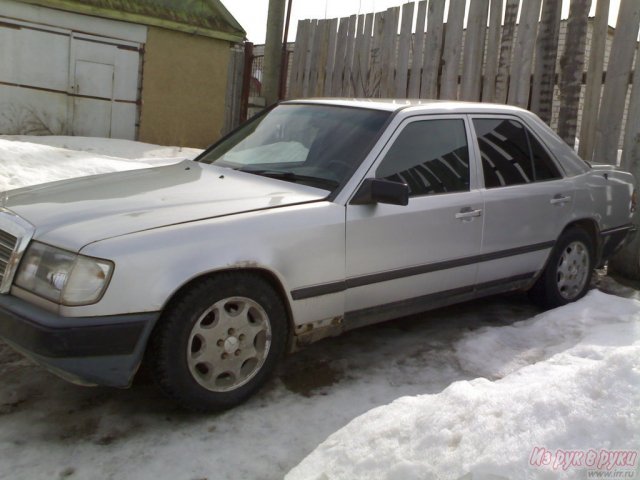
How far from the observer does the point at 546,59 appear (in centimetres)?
648

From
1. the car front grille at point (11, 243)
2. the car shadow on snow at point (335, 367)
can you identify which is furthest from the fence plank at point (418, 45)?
the car front grille at point (11, 243)

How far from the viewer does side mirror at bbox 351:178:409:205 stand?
3.40 meters

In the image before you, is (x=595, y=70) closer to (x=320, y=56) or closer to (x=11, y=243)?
(x=320, y=56)

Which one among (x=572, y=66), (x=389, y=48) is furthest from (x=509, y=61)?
(x=389, y=48)

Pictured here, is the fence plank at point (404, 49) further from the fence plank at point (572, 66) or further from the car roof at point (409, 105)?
the car roof at point (409, 105)

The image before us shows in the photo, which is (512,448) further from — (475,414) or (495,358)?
(495,358)

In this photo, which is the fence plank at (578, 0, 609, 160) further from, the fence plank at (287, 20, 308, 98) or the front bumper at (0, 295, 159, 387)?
the front bumper at (0, 295, 159, 387)

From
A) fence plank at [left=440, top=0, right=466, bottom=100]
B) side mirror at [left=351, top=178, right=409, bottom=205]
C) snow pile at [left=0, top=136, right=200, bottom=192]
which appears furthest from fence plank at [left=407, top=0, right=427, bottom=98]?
side mirror at [left=351, top=178, right=409, bottom=205]

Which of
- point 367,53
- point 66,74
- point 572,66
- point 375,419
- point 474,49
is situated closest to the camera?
point 375,419

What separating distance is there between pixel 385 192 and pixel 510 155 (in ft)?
5.07

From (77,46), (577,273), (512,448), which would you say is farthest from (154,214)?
(77,46)

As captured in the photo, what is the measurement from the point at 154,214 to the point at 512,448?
6.13 feet

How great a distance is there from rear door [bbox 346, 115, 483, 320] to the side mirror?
78 millimetres

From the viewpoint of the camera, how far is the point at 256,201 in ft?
10.8
